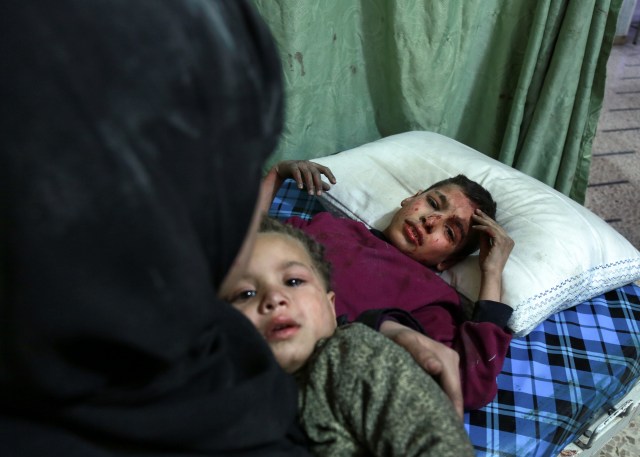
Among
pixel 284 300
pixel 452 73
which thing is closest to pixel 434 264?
pixel 284 300

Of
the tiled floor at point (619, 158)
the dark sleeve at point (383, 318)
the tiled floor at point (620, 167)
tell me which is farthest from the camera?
the tiled floor at point (619, 158)

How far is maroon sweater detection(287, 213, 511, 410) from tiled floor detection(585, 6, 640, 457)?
0.58 meters

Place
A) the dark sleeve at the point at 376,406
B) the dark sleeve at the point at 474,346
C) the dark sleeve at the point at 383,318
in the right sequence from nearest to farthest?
the dark sleeve at the point at 376,406, the dark sleeve at the point at 383,318, the dark sleeve at the point at 474,346

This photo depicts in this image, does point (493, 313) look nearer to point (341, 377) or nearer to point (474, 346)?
point (474, 346)

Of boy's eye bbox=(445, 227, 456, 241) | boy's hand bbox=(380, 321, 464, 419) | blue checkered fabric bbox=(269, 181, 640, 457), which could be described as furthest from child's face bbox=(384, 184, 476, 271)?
boy's hand bbox=(380, 321, 464, 419)

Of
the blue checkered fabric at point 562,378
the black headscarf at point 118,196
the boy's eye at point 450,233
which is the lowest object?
the blue checkered fabric at point 562,378

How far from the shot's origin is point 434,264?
142 centimetres

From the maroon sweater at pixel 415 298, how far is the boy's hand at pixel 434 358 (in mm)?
147

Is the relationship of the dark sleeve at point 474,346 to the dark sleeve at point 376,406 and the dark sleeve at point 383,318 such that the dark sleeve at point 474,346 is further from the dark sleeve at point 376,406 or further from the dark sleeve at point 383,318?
the dark sleeve at point 376,406

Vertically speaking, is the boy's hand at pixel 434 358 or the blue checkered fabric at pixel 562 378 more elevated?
the boy's hand at pixel 434 358

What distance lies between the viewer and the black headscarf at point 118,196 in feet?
1.25

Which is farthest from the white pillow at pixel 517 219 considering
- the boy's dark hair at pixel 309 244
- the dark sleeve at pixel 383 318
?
the boy's dark hair at pixel 309 244

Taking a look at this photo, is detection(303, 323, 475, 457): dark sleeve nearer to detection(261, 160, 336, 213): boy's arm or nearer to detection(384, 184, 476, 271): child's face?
detection(384, 184, 476, 271): child's face

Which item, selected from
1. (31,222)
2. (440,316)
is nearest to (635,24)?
(440,316)
